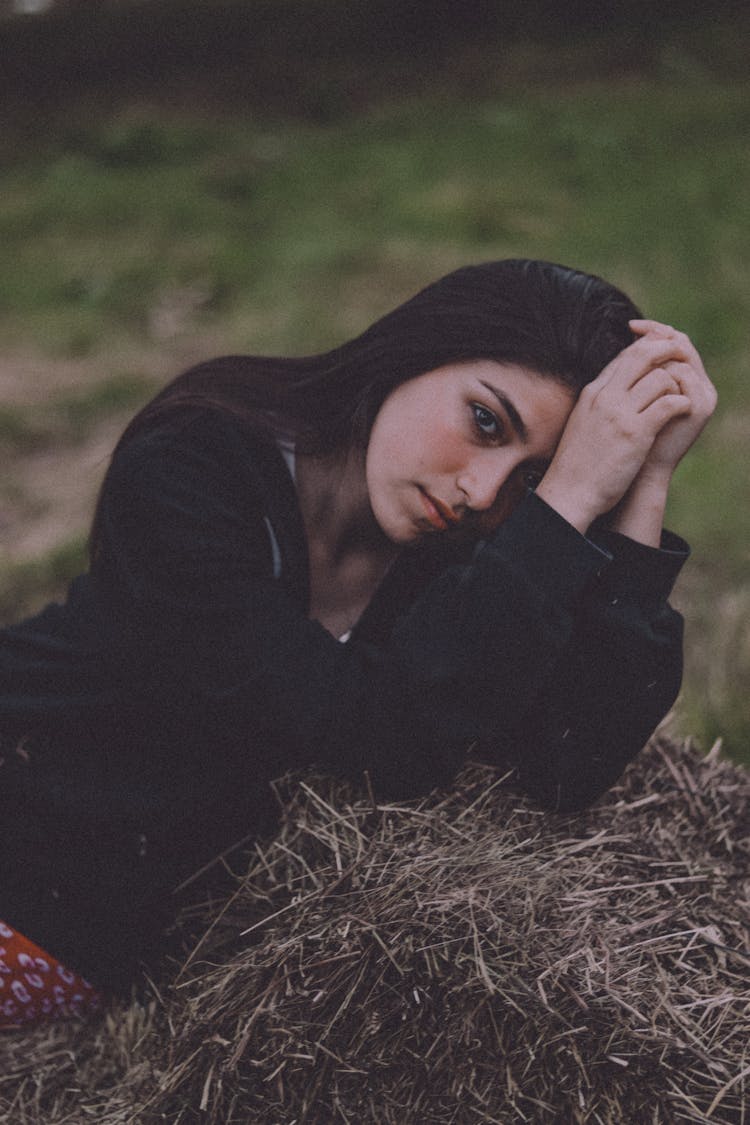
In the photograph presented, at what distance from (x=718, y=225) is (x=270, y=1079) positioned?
755 centimetres

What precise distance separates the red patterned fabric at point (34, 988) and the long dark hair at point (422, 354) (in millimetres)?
1027

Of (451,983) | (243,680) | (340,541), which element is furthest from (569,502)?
(451,983)

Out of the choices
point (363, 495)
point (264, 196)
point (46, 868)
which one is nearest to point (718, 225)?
point (264, 196)

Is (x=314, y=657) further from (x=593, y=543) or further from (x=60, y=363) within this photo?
(x=60, y=363)

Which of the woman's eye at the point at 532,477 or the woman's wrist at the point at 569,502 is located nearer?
the woman's wrist at the point at 569,502

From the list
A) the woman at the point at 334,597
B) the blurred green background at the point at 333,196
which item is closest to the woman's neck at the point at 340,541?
the woman at the point at 334,597

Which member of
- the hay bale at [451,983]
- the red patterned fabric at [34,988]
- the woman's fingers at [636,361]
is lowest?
the red patterned fabric at [34,988]

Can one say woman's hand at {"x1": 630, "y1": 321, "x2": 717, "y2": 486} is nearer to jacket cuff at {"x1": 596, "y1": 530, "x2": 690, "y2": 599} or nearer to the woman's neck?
jacket cuff at {"x1": 596, "y1": 530, "x2": 690, "y2": 599}

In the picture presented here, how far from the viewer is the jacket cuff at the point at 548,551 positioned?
187 cm

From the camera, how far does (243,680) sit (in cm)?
187

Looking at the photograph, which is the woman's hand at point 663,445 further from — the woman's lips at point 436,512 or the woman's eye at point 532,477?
the woman's lips at point 436,512

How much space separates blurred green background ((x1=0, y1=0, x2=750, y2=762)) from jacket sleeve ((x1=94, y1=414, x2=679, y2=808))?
1328 mm

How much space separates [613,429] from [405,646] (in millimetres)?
528

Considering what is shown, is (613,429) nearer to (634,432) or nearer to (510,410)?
(634,432)
